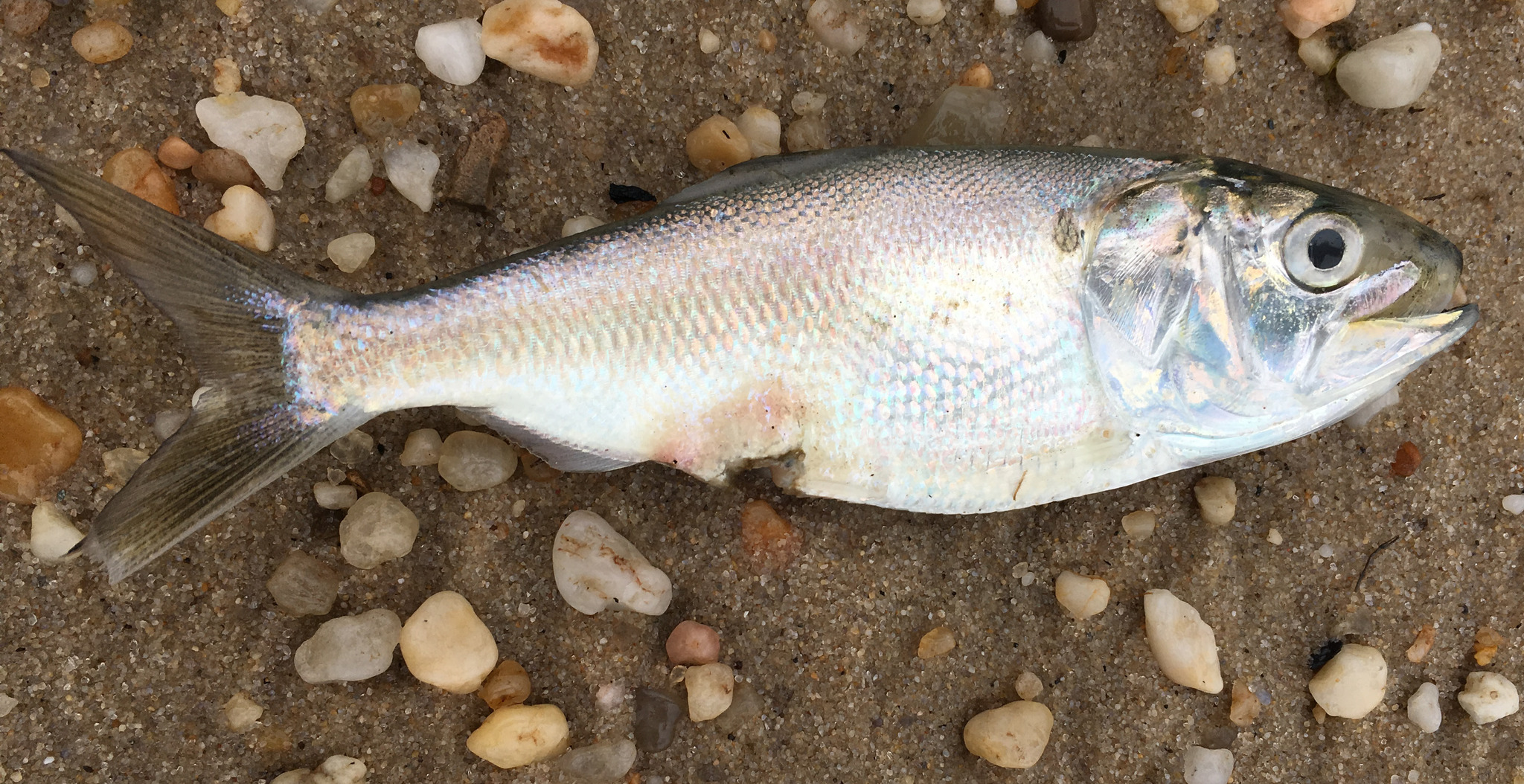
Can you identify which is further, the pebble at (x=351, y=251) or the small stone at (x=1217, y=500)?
the small stone at (x=1217, y=500)

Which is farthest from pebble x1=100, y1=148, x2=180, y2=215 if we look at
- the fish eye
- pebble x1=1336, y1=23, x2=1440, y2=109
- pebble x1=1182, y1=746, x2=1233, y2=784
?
pebble x1=1336, y1=23, x2=1440, y2=109

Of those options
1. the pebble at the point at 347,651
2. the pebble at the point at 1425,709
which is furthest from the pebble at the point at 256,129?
the pebble at the point at 1425,709

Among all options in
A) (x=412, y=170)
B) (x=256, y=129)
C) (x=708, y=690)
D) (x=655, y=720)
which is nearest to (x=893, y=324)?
(x=708, y=690)

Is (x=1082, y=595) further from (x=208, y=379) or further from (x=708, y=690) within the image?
(x=208, y=379)

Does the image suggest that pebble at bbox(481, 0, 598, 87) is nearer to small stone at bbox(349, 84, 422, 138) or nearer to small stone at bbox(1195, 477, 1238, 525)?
small stone at bbox(349, 84, 422, 138)

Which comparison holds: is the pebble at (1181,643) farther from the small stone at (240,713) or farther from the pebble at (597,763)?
the small stone at (240,713)

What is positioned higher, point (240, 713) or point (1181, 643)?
point (1181, 643)
